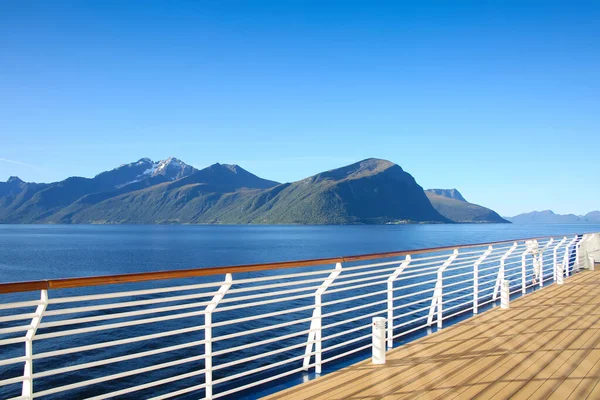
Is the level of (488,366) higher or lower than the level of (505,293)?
lower

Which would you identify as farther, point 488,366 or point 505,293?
point 505,293

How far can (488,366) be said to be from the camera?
4.30 metres

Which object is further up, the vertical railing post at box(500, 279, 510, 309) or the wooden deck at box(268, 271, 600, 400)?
the vertical railing post at box(500, 279, 510, 309)

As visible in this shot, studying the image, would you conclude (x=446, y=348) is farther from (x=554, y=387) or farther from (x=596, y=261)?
(x=596, y=261)

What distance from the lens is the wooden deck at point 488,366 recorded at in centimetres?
366

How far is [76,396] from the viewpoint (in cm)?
888

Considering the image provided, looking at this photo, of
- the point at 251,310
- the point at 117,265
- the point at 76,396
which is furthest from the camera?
the point at 117,265

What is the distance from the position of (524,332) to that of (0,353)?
1364 cm

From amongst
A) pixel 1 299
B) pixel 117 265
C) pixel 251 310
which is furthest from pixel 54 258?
pixel 251 310

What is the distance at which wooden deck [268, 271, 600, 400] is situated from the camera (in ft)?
12.0

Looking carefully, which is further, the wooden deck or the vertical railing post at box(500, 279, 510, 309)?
the vertical railing post at box(500, 279, 510, 309)

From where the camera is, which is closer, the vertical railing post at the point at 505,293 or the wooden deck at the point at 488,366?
the wooden deck at the point at 488,366

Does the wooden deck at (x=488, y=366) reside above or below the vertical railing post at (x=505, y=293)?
below

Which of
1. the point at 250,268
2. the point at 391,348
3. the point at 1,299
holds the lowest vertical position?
the point at 1,299
